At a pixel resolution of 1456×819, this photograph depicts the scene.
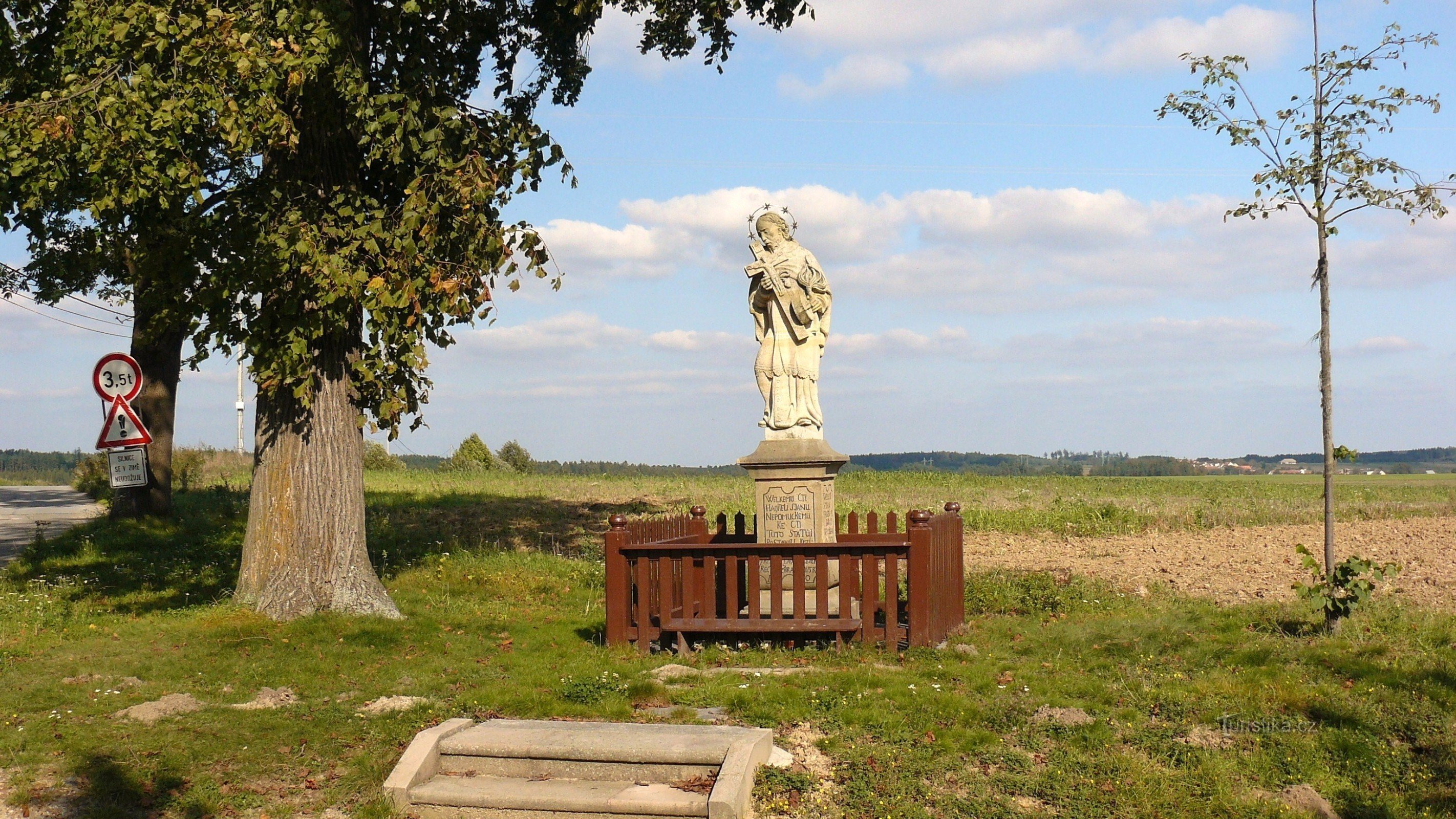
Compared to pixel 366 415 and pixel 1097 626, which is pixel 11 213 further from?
pixel 1097 626

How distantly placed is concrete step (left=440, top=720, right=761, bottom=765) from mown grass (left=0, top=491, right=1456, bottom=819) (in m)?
0.41

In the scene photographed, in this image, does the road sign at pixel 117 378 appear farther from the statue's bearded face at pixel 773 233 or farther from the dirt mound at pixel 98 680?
the statue's bearded face at pixel 773 233

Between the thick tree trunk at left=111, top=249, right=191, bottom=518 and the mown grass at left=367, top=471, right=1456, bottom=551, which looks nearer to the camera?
the thick tree trunk at left=111, top=249, right=191, bottom=518

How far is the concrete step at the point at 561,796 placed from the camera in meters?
5.96

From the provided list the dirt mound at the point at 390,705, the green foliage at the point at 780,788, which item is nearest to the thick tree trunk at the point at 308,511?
the dirt mound at the point at 390,705

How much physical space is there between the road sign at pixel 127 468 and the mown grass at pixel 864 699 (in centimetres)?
131

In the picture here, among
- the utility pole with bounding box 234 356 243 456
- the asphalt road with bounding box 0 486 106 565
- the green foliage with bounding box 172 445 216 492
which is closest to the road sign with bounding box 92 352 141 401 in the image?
the asphalt road with bounding box 0 486 106 565

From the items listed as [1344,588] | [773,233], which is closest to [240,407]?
[773,233]

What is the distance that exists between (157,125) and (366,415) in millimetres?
3263

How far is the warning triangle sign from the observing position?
10273mm

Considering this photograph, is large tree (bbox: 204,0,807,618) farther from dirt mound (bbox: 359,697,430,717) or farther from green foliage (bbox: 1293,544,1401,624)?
green foliage (bbox: 1293,544,1401,624)

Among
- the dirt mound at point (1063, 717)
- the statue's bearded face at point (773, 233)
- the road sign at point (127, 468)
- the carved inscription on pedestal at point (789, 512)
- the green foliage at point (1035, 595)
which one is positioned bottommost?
the dirt mound at point (1063, 717)

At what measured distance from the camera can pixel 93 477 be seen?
30578mm

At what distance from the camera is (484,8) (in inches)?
484
